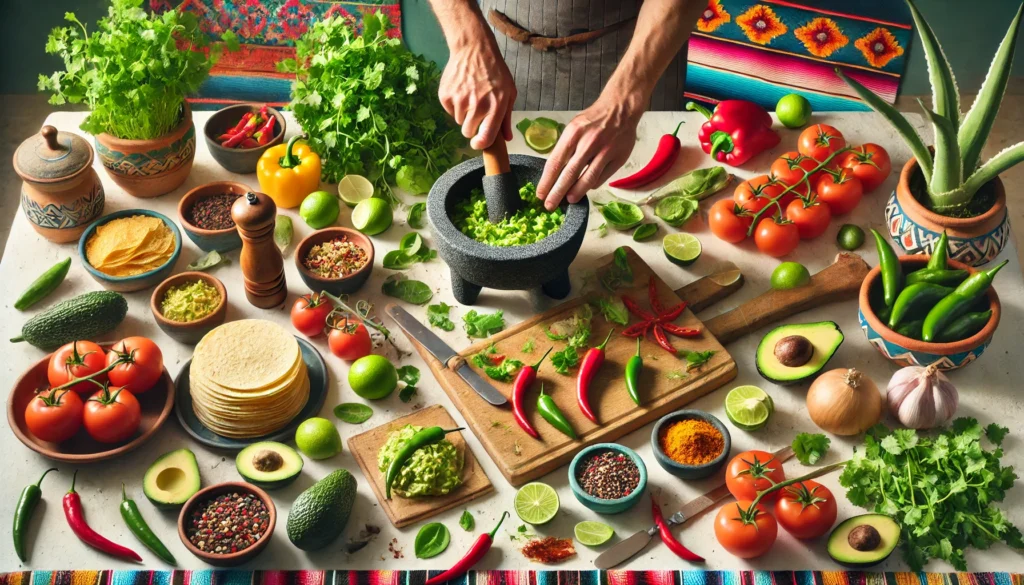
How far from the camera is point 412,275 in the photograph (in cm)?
301

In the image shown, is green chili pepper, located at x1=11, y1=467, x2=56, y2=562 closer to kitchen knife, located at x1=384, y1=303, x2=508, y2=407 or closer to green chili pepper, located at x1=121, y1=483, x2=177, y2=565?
green chili pepper, located at x1=121, y1=483, x2=177, y2=565

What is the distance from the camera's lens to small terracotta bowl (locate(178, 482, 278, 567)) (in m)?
2.28

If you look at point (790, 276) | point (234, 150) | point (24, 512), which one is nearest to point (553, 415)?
point (790, 276)

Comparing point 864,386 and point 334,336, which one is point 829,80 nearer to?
point 864,386

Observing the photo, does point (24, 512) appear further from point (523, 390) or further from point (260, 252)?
point (523, 390)

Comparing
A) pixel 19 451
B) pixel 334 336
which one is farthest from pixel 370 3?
pixel 19 451

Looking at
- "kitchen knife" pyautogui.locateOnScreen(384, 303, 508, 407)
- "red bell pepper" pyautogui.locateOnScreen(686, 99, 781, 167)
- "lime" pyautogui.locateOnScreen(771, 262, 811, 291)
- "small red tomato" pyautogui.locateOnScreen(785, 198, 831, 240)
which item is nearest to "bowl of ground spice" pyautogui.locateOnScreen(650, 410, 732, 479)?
"kitchen knife" pyautogui.locateOnScreen(384, 303, 508, 407)

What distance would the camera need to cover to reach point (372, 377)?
8.62ft

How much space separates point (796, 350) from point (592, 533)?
0.75 metres

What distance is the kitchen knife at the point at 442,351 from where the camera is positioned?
2.62 m

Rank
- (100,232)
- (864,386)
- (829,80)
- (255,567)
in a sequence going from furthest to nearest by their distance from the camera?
(829,80), (100,232), (864,386), (255,567)

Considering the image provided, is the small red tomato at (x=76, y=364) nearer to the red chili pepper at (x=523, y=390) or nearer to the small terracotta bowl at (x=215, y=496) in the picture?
the small terracotta bowl at (x=215, y=496)

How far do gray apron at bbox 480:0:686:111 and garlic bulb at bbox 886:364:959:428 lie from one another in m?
1.50

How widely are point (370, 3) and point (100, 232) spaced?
2290 millimetres
